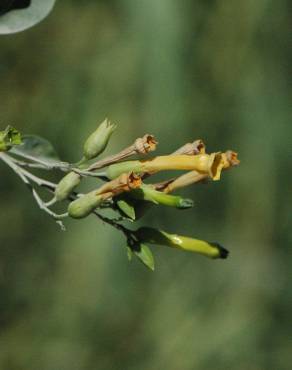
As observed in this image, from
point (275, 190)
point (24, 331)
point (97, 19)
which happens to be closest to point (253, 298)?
point (275, 190)

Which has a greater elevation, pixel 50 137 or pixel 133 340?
pixel 50 137

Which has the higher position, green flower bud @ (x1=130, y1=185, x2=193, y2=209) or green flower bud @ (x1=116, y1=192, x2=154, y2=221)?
green flower bud @ (x1=130, y1=185, x2=193, y2=209)

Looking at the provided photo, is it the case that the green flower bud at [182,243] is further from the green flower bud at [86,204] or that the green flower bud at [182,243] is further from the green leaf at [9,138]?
the green leaf at [9,138]

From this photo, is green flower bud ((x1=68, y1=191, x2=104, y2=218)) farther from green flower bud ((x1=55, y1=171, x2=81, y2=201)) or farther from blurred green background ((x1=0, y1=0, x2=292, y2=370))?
blurred green background ((x1=0, y1=0, x2=292, y2=370))

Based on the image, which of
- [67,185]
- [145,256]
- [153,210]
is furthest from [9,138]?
[153,210]

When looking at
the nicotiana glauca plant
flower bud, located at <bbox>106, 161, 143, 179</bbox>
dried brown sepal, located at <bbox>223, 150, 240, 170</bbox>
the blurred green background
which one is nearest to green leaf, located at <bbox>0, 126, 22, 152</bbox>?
the nicotiana glauca plant

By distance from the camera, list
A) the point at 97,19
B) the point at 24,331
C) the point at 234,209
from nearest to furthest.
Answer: the point at 24,331
the point at 97,19
the point at 234,209

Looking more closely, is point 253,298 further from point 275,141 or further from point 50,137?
point 50,137

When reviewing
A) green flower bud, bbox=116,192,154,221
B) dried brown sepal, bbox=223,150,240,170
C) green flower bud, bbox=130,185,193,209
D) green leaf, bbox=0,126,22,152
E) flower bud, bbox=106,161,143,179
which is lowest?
green flower bud, bbox=116,192,154,221

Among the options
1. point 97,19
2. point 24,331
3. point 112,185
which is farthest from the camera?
point 97,19
